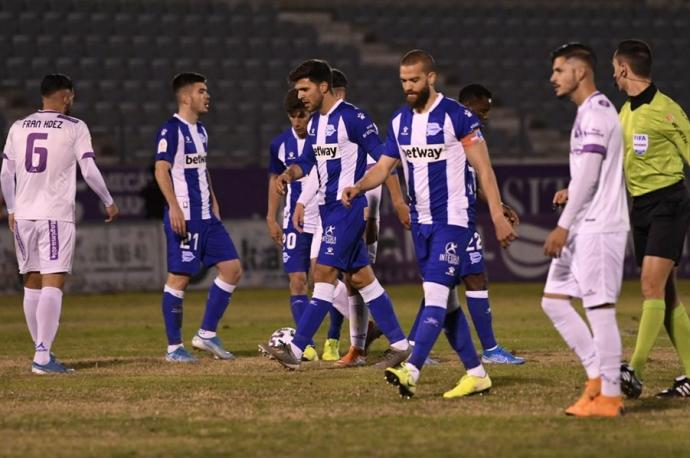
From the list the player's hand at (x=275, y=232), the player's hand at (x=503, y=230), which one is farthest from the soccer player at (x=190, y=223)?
the player's hand at (x=503, y=230)

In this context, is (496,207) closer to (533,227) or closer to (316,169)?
(316,169)

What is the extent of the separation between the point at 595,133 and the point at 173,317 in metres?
5.29

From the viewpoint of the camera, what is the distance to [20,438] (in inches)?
295

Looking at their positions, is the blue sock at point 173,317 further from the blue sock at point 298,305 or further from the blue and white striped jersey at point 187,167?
the blue sock at point 298,305

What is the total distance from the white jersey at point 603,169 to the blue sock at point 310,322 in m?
2.94

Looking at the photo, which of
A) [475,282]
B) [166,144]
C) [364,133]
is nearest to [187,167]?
[166,144]

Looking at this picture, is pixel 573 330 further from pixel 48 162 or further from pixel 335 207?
pixel 48 162

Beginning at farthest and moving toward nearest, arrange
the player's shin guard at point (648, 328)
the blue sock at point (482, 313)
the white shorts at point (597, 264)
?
the blue sock at point (482, 313)
the player's shin guard at point (648, 328)
the white shorts at point (597, 264)

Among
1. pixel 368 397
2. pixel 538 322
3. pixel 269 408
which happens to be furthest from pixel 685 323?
pixel 538 322

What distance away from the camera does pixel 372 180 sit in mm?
9242

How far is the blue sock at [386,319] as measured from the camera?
35.5 feet

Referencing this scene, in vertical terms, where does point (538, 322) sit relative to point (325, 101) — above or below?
below

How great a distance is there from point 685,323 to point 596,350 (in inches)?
59.7

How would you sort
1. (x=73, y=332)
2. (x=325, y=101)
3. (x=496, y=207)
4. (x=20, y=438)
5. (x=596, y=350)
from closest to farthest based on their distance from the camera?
(x=20, y=438), (x=596, y=350), (x=496, y=207), (x=325, y=101), (x=73, y=332)
